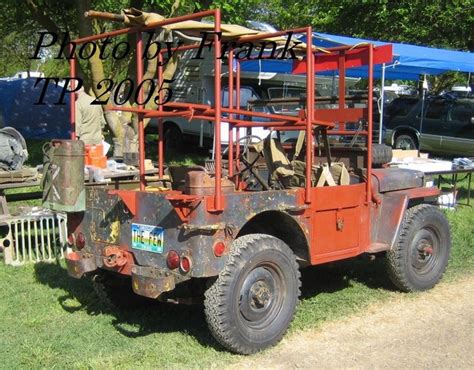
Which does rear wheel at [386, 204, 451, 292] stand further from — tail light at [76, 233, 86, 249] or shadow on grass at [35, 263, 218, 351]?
tail light at [76, 233, 86, 249]

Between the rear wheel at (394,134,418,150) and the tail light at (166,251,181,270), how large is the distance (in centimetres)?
1458

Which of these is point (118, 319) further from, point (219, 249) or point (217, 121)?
point (217, 121)

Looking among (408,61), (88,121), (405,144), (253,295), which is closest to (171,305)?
(253,295)

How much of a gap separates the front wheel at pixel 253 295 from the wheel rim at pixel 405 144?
14.0 metres

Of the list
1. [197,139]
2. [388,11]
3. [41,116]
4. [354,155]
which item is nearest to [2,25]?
[41,116]

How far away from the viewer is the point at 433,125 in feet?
56.0

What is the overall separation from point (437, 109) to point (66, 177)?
1443 cm

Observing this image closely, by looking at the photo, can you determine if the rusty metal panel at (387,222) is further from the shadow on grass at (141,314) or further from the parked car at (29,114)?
the parked car at (29,114)

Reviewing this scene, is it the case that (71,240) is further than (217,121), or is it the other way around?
(71,240)

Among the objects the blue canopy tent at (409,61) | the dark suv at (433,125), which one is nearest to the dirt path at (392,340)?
the blue canopy tent at (409,61)

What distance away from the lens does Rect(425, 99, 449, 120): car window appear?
16.9 m

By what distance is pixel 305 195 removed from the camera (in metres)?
4.62

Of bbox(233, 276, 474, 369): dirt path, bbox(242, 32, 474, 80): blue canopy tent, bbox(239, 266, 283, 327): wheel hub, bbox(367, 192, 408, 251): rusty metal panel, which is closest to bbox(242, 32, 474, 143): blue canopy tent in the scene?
bbox(242, 32, 474, 80): blue canopy tent

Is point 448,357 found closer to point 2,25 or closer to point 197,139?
point 197,139
